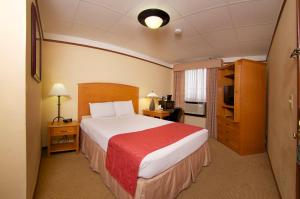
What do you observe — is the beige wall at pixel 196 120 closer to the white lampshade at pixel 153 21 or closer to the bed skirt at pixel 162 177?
the bed skirt at pixel 162 177

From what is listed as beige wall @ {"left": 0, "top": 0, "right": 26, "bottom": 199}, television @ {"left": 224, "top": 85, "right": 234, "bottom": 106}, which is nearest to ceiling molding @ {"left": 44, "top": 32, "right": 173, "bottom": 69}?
beige wall @ {"left": 0, "top": 0, "right": 26, "bottom": 199}

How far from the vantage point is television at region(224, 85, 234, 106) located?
3.41 m

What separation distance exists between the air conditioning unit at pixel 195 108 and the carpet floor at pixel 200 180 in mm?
1949

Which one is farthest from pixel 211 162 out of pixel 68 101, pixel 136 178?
pixel 68 101

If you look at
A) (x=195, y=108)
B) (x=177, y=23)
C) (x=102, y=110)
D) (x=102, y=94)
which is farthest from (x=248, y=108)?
(x=102, y=94)

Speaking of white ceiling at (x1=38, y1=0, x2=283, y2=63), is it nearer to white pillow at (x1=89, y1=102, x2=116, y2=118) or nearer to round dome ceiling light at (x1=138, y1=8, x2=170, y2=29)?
round dome ceiling light at (x1=138, y1=8, x2=170, y2=29)

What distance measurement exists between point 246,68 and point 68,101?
366cm

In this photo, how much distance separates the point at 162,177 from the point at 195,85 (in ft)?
12.3

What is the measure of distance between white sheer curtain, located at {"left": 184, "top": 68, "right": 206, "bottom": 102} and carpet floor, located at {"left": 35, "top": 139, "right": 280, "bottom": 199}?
2282mm

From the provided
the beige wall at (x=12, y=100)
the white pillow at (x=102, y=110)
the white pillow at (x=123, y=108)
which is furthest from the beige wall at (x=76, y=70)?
the beige wall at (x=12, y=100)

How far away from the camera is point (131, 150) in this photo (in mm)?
1571

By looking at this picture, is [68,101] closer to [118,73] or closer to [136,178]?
[118,73]

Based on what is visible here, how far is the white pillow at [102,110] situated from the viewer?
10.4 feet

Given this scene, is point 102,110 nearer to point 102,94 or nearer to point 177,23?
point 102,94
